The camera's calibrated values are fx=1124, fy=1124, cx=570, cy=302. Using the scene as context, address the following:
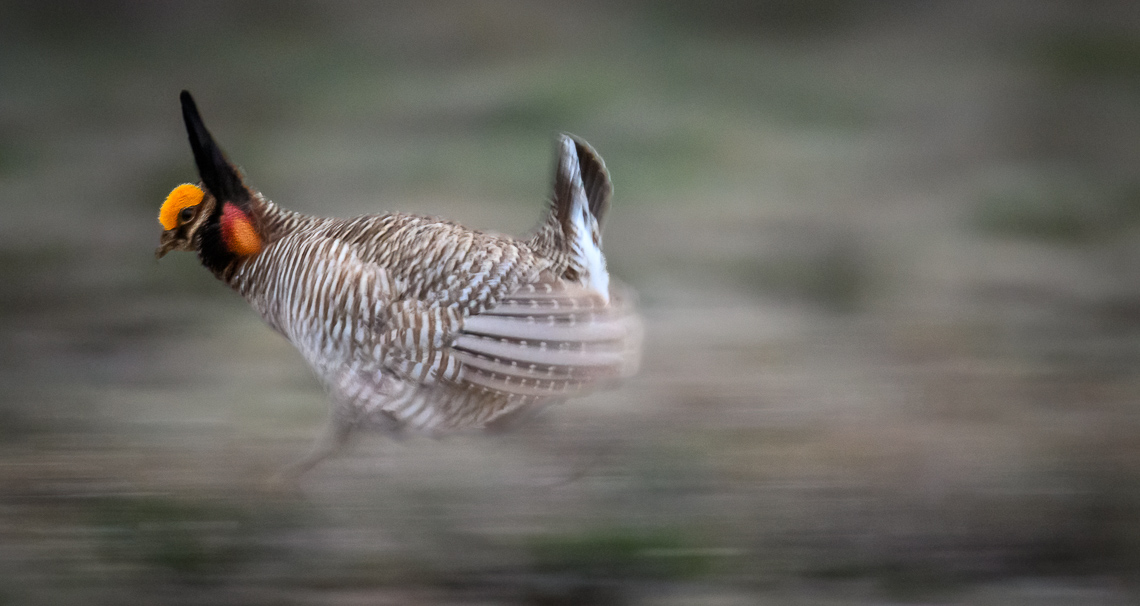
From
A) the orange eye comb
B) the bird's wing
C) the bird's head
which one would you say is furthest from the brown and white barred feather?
the orange eye comb

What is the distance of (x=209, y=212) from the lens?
7.41 ft

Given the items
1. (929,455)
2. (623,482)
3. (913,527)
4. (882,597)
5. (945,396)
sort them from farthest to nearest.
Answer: (945,396) → (929,455) → (623,482) → (913,527) → (882,597)

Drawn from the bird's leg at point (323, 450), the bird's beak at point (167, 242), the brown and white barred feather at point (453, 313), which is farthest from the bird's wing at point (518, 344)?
the bird's beak at point (167, 242)

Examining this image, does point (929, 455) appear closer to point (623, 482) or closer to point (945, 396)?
point (945, 396)

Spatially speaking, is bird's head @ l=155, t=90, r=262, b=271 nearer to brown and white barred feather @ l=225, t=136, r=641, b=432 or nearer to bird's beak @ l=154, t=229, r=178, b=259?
bird's beak @ l=154, t=229, r=178, b=259

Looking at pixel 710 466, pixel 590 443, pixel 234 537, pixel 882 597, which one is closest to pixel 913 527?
pixel 882 597

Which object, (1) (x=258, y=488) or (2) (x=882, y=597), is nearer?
(2) (x=882, y=597)

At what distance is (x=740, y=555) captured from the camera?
7.48 ft

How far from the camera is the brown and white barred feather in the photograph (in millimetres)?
2068

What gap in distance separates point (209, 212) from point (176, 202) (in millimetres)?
65

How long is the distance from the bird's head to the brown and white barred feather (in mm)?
122

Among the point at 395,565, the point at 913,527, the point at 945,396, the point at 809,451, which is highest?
the point at 945,396

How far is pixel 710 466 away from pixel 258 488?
1.04 metres

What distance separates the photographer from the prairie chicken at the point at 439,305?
207 centimetres
